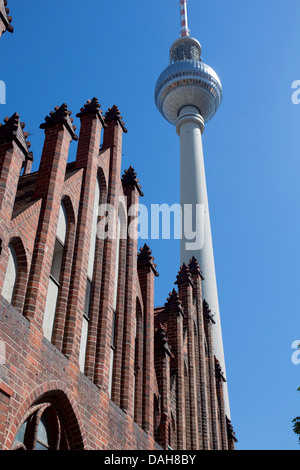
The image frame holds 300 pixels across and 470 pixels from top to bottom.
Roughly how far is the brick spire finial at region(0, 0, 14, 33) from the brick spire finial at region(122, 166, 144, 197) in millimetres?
5489

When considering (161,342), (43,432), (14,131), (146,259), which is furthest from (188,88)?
(43,432)

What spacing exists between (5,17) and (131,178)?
590cm

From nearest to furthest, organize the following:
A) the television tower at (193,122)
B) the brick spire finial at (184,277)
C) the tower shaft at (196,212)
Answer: the brick spire finial at (184,277)
the tower shaft at (196,212)
the television tower at (193,122)

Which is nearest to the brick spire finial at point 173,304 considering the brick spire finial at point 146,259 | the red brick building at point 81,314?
the red brick building at point 81,314

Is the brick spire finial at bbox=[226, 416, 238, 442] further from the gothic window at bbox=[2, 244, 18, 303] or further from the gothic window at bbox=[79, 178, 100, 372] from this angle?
the gothic window at bbox=[2, 244, 18, 303]

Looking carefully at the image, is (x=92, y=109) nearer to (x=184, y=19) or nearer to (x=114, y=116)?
(x=114, y=116)

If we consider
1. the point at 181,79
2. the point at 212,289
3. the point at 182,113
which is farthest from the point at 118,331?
the point at 181,79

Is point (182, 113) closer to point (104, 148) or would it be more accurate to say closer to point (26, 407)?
point (104, 148)

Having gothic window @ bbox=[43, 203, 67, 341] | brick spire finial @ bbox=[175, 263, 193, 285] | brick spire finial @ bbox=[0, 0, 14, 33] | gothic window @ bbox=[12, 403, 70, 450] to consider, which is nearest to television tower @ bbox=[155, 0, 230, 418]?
brick spire finial @ bbox=[175, 263, 193, 285]

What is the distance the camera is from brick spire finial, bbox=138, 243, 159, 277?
15.9m

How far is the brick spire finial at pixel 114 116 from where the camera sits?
15.7m

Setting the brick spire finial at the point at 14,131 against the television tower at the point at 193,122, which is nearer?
the brick spire finial at the point at 14,131

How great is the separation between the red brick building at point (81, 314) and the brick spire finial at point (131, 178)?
0.05 m

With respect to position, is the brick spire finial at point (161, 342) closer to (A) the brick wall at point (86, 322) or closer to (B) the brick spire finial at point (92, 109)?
(A) the brick wall at point (86, 322)
